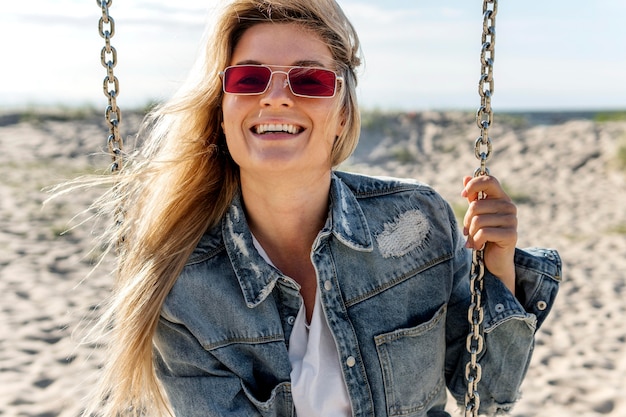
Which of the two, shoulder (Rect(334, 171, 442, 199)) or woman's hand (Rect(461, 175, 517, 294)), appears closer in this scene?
woman's hand (Rect(461, 175, 517, 294))

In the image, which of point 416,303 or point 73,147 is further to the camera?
point 73,147

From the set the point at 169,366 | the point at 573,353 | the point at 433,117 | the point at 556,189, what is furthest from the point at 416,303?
the point at 433,117

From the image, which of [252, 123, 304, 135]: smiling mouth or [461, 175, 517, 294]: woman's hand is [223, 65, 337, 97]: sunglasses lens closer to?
[252, 123, 304, 135]: smiling mouth

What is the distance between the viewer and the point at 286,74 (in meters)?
1.91

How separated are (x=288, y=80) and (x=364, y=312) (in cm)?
73

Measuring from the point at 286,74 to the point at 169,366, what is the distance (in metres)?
0.92

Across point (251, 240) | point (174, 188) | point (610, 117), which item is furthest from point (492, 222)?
point (610, 117)

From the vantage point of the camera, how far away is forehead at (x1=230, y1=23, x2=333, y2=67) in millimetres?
1946

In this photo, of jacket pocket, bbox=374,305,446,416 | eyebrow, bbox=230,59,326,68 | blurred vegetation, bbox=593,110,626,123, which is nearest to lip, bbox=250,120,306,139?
eyebrow, bbox=230,59,326,68

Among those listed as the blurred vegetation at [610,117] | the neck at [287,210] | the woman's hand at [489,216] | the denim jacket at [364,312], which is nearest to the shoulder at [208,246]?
the denim jacket at [364,312]

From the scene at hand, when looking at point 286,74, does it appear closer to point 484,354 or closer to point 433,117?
point 484,354

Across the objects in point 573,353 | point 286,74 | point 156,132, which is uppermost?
point 286,74

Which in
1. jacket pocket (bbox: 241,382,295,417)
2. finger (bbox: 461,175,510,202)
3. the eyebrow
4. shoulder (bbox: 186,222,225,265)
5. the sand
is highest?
the eyebrow

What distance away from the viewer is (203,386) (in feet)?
6.46
